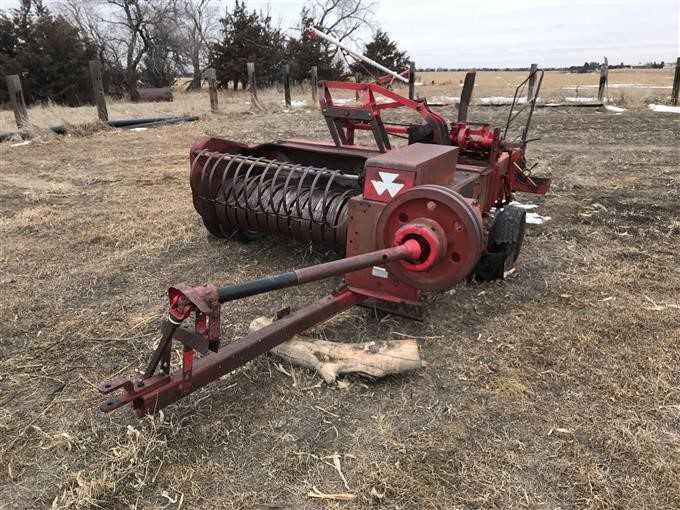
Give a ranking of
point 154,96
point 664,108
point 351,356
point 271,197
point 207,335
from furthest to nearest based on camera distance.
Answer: point 154,96 < point 664,108 < point 271,197 < point 351,356 < point 207,335

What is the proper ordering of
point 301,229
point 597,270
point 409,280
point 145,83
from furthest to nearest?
point 145,83 < point 597,270 < point 301,229 < point 409,280

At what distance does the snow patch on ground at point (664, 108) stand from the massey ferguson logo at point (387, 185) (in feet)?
47.1

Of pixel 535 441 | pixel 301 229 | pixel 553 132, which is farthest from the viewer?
pixel 553 132

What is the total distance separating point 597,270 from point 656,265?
0.51 meters

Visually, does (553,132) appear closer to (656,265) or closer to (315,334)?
(656,265)

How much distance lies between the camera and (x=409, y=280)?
2859 millimetres

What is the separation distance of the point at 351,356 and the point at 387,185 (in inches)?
39.0

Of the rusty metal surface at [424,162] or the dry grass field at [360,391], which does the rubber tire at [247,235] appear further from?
the rusty metal surface at [424,162]

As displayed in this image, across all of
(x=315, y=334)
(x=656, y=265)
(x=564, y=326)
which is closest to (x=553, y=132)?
(x=656, y=265)

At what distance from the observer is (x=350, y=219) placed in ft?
10.9

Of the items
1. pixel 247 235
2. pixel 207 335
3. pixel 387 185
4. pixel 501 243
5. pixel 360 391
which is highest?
pixel 387 185

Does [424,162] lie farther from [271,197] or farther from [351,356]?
[271,197]

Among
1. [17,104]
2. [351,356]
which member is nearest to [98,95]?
[17,104]

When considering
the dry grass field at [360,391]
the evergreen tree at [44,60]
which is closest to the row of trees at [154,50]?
the evergreen tree at [44,60]
